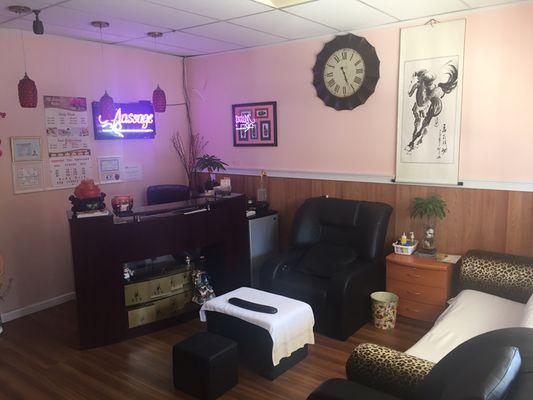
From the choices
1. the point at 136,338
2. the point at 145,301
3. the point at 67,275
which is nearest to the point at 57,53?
the point at 67,275

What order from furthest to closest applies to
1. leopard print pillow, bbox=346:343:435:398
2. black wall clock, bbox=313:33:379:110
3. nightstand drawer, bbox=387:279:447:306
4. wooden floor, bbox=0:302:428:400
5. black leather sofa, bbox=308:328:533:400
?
black wall clock, bbox=313:33:379:110 < nightstand drawer, bbox=387:279:447:306 < wooden floor, bbox=0:302:428:400 < leopard print pillow, bbox=346:343:435:398 < black leather sofa, bbox=308:328:533:400

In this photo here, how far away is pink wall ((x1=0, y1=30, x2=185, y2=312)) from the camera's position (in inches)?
157

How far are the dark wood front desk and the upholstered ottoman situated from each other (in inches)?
30.2

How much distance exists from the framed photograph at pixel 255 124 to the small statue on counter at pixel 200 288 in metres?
1.76

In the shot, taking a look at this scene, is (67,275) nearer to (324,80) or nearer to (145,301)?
(145,301)

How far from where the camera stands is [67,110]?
439 cm

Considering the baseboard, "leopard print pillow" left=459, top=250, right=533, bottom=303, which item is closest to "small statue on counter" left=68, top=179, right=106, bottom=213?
the baseboard

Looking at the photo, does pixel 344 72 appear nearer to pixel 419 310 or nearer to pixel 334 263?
pixel 334 263

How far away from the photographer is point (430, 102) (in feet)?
12.7

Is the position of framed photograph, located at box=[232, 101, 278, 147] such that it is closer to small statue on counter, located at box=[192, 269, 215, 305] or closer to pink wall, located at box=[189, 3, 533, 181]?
pink wall, located at box=[189, 3, 533, 181]

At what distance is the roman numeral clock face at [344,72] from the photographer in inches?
167

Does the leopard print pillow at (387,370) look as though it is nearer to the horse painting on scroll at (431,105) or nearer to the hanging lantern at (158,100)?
the horse painting on scroll at (431,105)

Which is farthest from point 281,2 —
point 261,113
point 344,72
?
point 261,113

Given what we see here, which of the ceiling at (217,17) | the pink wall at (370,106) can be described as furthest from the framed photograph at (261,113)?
the ceiling at (217,17)
